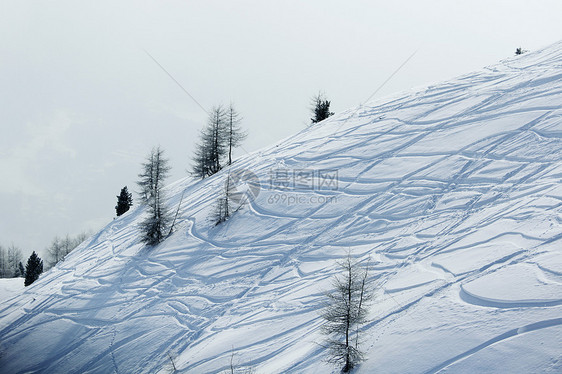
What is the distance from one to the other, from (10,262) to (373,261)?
314ft

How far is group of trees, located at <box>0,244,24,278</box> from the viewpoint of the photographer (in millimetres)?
78944

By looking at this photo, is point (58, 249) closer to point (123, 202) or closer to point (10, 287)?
point (10, 287)

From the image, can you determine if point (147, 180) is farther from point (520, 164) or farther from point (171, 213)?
point (520, 164)

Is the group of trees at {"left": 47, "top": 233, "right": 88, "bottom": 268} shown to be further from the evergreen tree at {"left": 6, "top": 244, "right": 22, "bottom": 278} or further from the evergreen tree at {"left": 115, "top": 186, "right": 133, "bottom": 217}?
the evergreen tree at {"left": 115, "top": 186, "right": 133, "bottom": 217}

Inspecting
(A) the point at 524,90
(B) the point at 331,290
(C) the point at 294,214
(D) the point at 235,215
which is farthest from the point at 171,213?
(A) the point at 524,90

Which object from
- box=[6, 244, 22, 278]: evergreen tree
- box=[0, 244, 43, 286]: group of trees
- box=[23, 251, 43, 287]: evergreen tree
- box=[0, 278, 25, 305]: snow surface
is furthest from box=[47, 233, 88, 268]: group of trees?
box=[23, 251, 43, 287]: evergreen tree

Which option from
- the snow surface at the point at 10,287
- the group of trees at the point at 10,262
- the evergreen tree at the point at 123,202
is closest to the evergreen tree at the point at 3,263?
the group of trees at the point at 10,262

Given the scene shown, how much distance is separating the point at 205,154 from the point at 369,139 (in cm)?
1692

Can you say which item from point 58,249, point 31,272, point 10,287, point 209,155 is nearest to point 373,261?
point 209,155

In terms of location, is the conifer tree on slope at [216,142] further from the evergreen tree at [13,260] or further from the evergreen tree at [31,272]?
the evergreen tree at [13,260]

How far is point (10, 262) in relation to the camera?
84.1m

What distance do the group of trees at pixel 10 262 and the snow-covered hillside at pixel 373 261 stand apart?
205 feet

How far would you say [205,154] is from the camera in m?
36.9

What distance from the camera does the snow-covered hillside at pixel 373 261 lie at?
10.3 m
